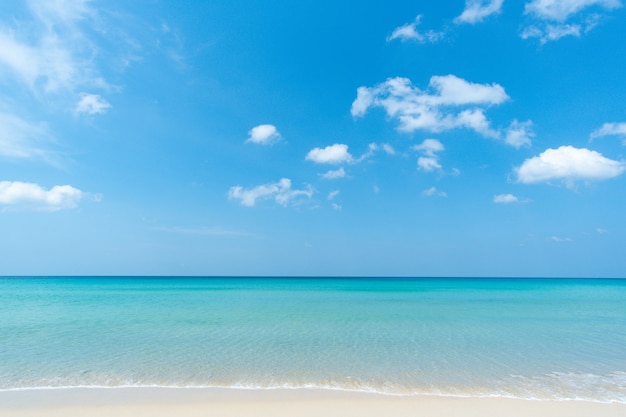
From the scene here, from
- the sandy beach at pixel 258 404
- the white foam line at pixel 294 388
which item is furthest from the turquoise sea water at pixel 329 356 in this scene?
the sandy beach at pixel 258 404

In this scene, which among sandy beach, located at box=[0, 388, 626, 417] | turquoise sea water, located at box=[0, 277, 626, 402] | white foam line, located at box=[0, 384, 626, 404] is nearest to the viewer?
sandy beach, located at box=[0, 388, 626, 417]

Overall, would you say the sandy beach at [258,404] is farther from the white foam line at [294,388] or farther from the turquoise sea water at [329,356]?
the turquoise sea water at [329,356]

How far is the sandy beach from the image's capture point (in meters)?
6.73

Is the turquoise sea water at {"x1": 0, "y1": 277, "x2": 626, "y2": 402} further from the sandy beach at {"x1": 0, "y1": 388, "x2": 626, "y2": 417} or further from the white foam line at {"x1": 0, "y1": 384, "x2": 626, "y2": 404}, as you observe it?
the sandy beach at {"x1": 0, "y1": 388, "x2": 626, "y2": 417}

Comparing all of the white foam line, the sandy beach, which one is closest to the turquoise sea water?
the white foam line

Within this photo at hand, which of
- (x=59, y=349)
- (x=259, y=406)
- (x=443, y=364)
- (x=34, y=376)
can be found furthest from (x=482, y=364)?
(x=59, y=349)

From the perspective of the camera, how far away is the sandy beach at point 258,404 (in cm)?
673

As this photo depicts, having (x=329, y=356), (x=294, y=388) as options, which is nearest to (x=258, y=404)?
(x=294, y=388)

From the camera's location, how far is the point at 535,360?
10.6m

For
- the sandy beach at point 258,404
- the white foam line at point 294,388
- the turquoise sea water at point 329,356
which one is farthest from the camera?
the turquoise sea water at point 329,356

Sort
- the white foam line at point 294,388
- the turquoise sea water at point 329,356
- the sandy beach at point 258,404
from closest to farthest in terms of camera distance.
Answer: the sandy beach at point 258,404, the white foam line at point 294,388, the turquoise sea water at point 329,356

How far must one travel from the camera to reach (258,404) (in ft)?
23.5

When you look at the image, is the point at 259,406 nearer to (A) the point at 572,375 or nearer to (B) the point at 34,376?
(B) the point at 34,376

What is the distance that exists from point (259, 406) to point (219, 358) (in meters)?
3.99
